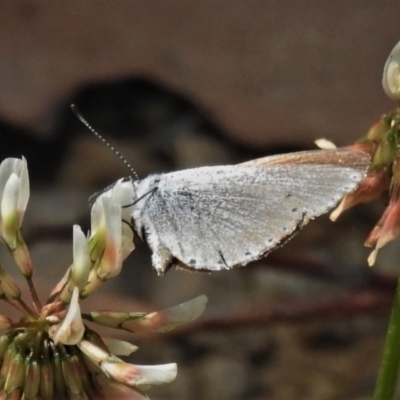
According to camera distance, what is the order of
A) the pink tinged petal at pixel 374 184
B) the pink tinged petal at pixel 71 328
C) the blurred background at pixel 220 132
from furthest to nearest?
1. the blurred background at pixel 220 132
2. the pink tinged petal at pixel 374 184
3. the pink tinged petal at pixel 71 328

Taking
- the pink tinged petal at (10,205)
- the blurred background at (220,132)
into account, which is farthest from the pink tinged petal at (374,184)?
the blurred background at (220,132)

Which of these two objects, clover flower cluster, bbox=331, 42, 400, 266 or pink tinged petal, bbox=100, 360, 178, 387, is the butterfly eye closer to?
clover flower cluster, bbox=331, 42, 400, 266

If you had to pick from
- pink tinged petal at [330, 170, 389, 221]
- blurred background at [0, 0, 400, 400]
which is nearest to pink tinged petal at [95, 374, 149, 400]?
pink tinged petal at [330, 170, 389, 221]

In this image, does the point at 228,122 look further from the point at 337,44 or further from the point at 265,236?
the point at 265,236

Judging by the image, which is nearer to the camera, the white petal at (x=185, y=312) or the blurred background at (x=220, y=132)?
the white petal at (x=185, y=312)

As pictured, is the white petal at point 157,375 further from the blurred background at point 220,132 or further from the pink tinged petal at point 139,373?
the blurred background at point 220,132

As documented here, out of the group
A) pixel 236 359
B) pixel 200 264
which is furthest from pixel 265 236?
pixel 236 359
